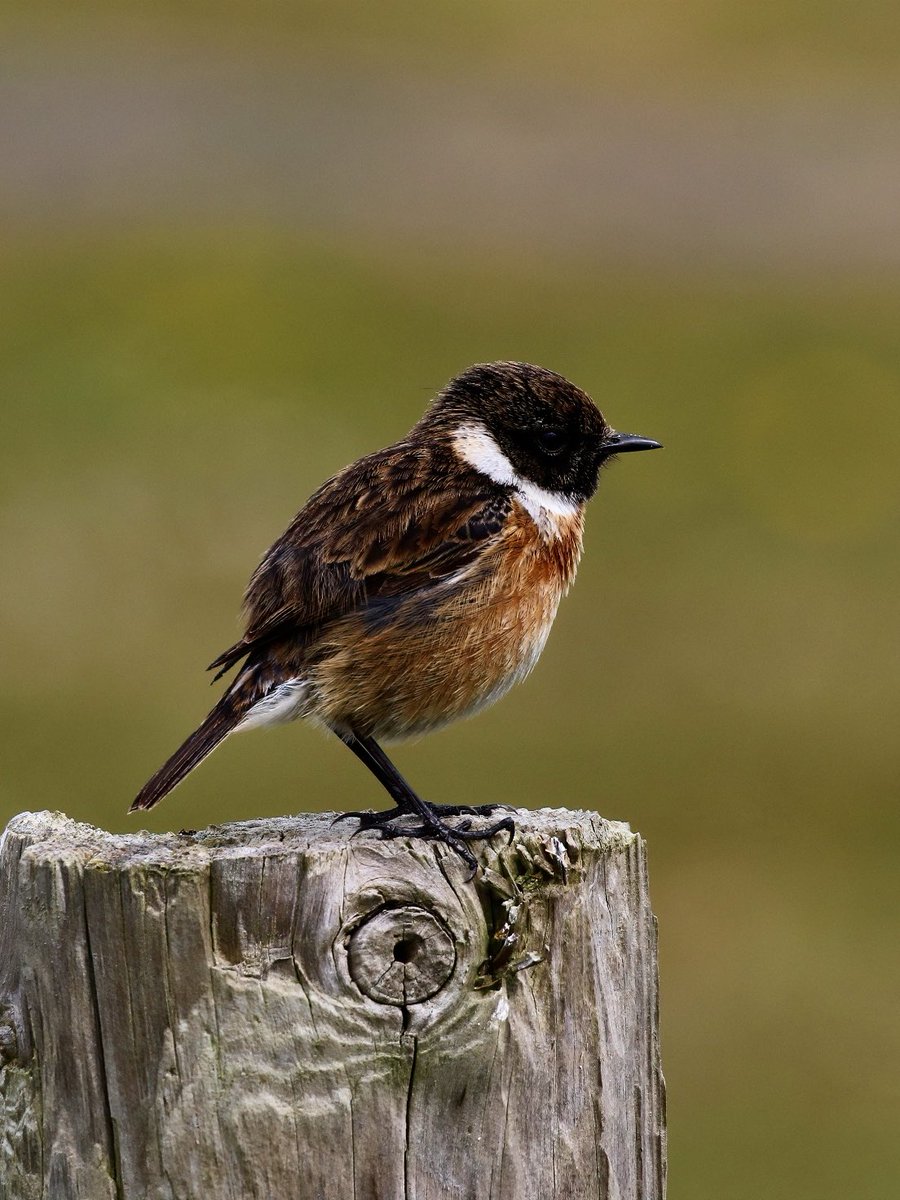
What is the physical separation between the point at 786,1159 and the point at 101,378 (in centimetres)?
1097

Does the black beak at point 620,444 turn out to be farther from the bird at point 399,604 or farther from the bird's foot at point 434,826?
the bird's foot at point 434,826

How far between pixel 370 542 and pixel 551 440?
926mm

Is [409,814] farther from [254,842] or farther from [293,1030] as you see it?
[293,1030]

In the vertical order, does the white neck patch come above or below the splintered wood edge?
above

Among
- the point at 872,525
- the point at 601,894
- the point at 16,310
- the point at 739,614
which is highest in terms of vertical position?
the point at 16,310

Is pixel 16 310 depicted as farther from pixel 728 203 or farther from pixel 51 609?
pixel 728 203

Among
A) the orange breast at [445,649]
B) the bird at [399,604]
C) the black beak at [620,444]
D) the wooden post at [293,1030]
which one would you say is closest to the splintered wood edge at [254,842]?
the wooden post at [293,1030]

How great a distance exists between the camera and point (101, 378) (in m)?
17.7

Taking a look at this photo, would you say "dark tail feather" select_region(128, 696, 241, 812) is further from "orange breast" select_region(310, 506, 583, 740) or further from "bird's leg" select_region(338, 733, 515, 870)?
"bird's leg" select_region(338, 733, 515, 870)

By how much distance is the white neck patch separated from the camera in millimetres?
5488

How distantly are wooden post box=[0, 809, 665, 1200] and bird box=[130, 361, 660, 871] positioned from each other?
1171 mm

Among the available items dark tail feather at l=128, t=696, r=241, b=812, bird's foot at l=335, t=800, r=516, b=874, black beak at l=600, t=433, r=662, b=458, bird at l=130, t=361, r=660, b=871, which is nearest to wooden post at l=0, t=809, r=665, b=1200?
bird's foot at l=335, t=800, r=516, b=874

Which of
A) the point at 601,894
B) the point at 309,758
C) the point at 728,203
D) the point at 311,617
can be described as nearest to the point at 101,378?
the point at 309,758

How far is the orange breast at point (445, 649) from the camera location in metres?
4.96
